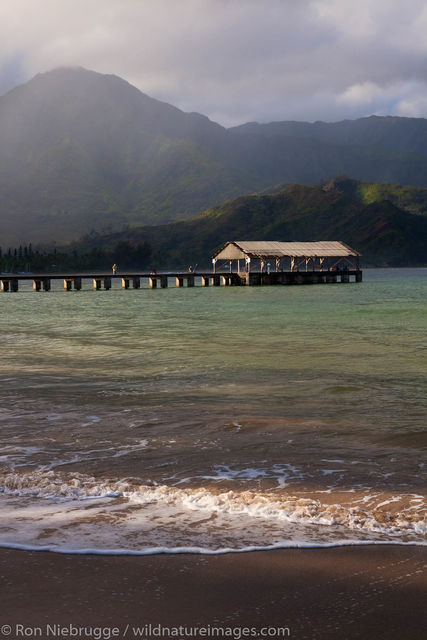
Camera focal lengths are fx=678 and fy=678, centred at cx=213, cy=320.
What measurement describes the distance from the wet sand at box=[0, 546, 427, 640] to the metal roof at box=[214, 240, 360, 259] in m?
74.4

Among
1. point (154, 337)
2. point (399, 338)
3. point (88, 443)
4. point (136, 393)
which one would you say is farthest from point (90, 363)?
point (399, 338)

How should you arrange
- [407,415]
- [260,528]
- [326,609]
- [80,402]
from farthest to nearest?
1. [80,402]
2. [407,415]
3. [260,528]
4. [326,609]

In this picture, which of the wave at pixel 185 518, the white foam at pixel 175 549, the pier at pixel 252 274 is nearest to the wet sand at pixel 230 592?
the white foam at pixel 175 549

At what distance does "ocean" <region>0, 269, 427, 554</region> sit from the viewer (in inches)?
216

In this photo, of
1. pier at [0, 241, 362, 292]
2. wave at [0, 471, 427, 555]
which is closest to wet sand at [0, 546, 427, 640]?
wave at [0, 471, 427, 555]

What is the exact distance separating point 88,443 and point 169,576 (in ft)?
15.5

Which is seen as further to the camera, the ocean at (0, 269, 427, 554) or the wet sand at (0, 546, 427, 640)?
the ocean at (0, 269, 427, 554)

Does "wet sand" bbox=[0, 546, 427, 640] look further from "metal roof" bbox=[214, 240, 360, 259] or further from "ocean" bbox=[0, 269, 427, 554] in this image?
"metal roof" bbox=[214, 240, 360, 259]

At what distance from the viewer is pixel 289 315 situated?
38.5 meters

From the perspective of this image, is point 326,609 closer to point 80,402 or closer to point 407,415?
point 407,415

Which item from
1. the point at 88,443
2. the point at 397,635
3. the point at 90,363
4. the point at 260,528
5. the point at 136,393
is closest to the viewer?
the point at 397,635

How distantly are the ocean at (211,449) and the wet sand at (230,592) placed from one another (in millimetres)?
243

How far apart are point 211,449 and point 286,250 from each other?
248 feet

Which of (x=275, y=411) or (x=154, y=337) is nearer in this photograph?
(x=275, y=411)
